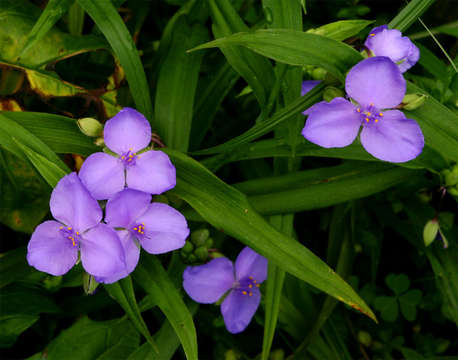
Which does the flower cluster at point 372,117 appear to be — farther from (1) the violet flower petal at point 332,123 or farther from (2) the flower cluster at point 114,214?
(2) the flower cluster at point 114,214

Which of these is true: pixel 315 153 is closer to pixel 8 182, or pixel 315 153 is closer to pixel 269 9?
pixel 269 9

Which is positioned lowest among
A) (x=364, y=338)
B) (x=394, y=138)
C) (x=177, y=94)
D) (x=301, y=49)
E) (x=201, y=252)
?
(x=364, y=338)

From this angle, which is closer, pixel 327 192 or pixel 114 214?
pixel 114 214

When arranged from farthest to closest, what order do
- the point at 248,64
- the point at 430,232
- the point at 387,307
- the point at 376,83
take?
1. the point at 387,307
2. the point at 430,232
3. the point at 248,64
4. the point at 376,83

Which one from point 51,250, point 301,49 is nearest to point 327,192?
point 301,49

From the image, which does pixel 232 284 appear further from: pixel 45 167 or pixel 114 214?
A: pixel 45 167

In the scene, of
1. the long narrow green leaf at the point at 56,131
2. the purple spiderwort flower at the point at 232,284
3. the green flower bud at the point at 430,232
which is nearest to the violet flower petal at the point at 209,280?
the purple spiderwort flower at the point at 232,284

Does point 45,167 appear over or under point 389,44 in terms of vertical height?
under
